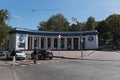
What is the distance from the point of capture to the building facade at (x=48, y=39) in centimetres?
6519

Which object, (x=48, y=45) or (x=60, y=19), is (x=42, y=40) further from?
(x=60, y=19)

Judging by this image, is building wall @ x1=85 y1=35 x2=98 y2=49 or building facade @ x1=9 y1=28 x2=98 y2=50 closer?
building facade @ x1=9 y1=28 x2=98 y2=50

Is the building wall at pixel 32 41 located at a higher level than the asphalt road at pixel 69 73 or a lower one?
higher

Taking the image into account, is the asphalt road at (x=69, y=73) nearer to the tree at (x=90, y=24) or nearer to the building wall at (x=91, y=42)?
the building wall at (x=91, y=42)

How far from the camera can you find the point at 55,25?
116 m

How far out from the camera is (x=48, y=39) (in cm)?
7338

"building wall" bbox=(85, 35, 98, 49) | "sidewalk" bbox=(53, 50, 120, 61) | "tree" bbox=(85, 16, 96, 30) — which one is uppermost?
"tree" bbox=(85, 16, 96, 30)

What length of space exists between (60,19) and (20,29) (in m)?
54.9

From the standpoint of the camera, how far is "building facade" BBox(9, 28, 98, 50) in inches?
2566

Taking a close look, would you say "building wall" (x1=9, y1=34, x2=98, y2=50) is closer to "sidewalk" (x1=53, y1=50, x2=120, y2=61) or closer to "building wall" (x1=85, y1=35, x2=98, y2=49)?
"building wall" (x1=85, y1=35, x2=98, y2=49)

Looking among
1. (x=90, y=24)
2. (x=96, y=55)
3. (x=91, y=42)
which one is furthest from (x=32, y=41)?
(x=90, y=24)

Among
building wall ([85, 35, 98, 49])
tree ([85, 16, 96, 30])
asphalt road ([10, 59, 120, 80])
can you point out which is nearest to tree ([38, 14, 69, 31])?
tree ([85, 16, 96, 30])

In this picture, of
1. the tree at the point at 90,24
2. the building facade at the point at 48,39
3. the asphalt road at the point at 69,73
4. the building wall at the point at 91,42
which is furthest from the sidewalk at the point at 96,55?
the tree at the point at 90,24

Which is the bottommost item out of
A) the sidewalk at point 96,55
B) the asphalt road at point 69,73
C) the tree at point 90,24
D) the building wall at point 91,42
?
the asphalt road at point 69,73
